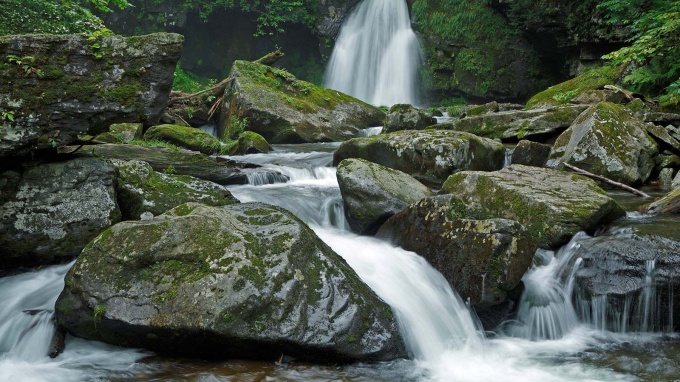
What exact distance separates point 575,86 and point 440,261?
419 inches

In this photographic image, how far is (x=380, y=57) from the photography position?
23.6 m

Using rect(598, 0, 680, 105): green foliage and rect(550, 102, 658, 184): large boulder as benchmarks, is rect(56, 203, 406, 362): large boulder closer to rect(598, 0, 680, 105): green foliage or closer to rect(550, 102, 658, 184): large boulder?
rect(550, 102, 658, 184): large boulder

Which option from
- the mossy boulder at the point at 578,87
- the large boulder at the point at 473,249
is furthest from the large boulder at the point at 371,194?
the mossy boulder at the point at 578,87

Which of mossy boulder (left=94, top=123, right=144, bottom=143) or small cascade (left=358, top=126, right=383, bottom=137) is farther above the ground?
small cascade (left=358, top=126, right=383, bottom=137)

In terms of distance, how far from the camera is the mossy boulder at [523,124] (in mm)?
10539

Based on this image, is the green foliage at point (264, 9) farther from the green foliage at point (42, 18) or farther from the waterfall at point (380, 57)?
the green foliage at point (42, 18)

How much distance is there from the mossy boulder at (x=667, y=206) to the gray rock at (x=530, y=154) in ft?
9.09

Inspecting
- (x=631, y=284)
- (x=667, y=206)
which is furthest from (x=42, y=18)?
(x=667, y=206)

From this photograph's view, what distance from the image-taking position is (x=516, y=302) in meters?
5.22

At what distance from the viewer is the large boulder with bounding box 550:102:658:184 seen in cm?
819

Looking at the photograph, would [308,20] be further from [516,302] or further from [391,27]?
Answer: [516,302]

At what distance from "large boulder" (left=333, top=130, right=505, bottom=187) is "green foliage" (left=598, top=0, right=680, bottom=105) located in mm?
3774

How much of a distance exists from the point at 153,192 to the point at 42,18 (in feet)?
18.5

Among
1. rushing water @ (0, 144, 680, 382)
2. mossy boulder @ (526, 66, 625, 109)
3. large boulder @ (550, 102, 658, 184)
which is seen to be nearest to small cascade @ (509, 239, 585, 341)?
rushing water @ (0, 144, 680, 382)
